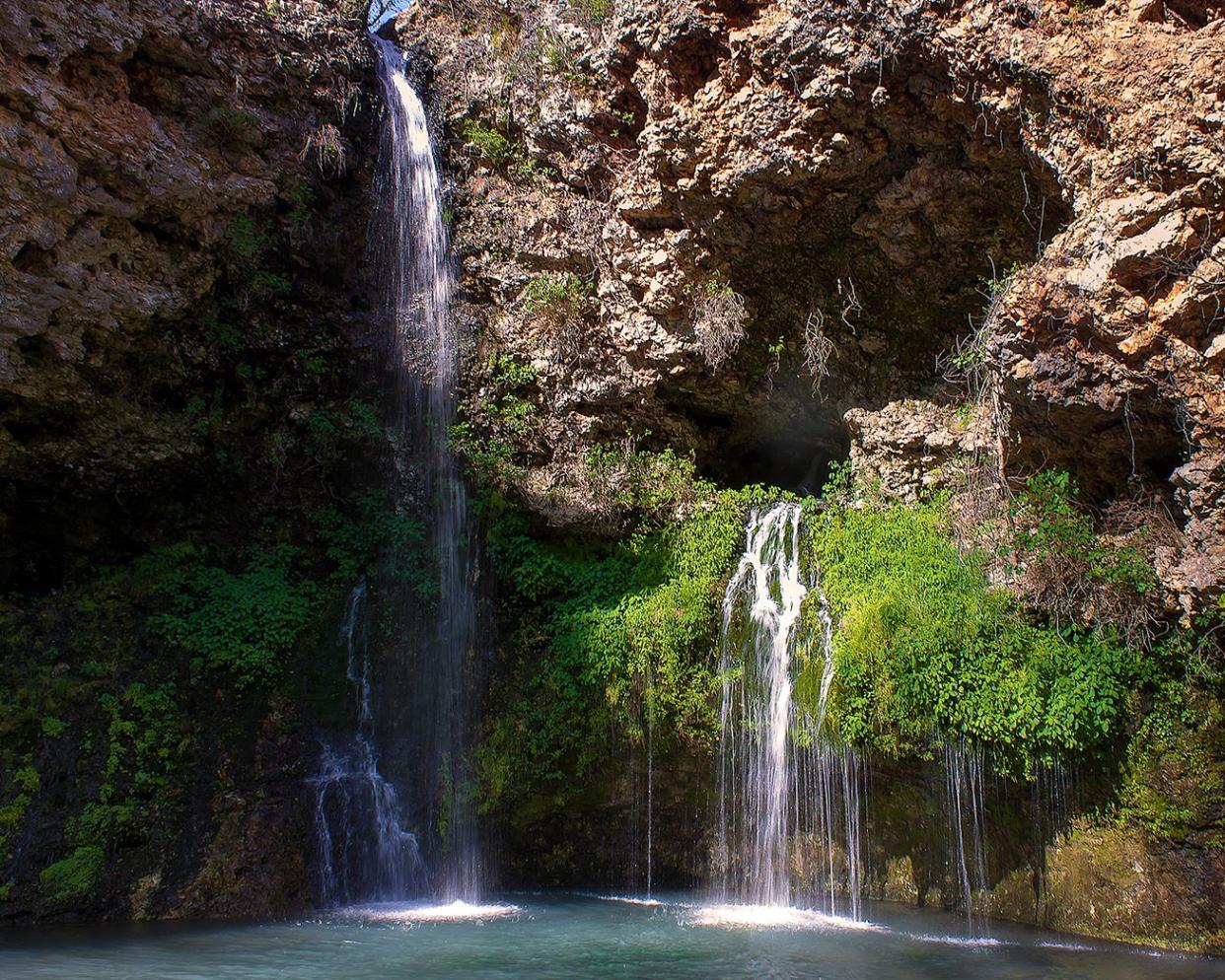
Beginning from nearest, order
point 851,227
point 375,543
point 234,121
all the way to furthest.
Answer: point 851,227
point 234,121
point 375,543

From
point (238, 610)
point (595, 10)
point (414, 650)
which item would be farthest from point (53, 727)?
point (595, 10)

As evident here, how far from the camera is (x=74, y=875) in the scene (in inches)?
304

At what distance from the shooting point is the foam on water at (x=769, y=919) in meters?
7.57

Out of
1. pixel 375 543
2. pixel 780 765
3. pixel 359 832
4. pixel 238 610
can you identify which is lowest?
pixel 359 832

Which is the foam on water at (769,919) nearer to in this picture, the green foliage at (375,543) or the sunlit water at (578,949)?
the sunlit water at (578,949)

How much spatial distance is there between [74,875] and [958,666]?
789 cm

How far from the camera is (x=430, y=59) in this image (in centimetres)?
1198

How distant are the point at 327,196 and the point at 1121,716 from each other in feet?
33.3

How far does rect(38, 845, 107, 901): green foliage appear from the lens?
762 cm

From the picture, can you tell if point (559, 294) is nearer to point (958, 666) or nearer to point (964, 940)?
point (958, 666)

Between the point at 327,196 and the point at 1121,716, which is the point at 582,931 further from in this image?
the point at 327,196

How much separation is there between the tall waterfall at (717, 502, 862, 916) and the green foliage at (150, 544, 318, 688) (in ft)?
15.2

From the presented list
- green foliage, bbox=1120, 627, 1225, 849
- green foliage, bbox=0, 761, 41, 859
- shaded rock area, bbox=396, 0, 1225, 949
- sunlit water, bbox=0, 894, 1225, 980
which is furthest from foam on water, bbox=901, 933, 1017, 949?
green foliage, bbox=0, 761, 41, 859

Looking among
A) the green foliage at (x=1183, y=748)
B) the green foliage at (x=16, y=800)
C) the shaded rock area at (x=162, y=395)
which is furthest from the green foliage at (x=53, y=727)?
the green foliage at (x=1183, y=748)
